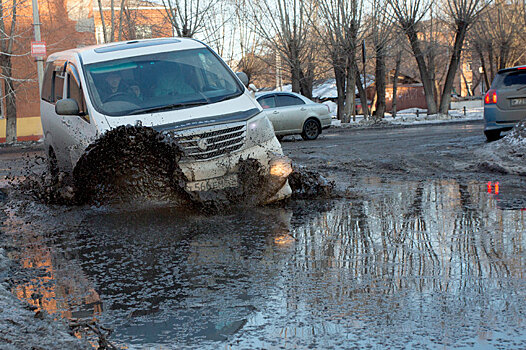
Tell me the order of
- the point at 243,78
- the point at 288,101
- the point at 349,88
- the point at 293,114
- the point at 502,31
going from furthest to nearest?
the point at 502,31
the point at 349,88
the point at 288,101
the point at 293,114
the point at 243,78

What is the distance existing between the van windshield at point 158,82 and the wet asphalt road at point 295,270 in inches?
49.2

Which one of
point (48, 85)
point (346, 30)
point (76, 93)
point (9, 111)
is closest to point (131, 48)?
point (76, 93)

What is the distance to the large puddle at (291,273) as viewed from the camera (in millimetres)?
3592

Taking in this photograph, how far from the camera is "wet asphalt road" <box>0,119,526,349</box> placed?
360 centimetres

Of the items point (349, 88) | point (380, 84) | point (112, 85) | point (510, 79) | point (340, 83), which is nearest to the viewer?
point (112, 85)

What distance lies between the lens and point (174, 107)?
7664 millimetres

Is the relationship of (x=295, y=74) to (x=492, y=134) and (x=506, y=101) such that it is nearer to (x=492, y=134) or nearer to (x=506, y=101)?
(x=492, y=134)

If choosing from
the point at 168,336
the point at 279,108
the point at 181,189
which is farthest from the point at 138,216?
the point at 279,108

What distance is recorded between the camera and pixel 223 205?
7.28 m

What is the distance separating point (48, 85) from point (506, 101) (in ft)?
30.2

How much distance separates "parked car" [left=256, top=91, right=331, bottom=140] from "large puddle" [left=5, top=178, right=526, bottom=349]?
1234 cm

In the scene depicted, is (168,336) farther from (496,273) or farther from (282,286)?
(496,273)

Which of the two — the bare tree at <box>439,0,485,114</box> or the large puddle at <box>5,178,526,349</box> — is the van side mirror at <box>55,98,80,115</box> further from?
the bare tree at <box>439,0,485,114</box>

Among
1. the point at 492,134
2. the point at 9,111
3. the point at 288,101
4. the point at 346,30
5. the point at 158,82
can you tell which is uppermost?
the point at 346,30
